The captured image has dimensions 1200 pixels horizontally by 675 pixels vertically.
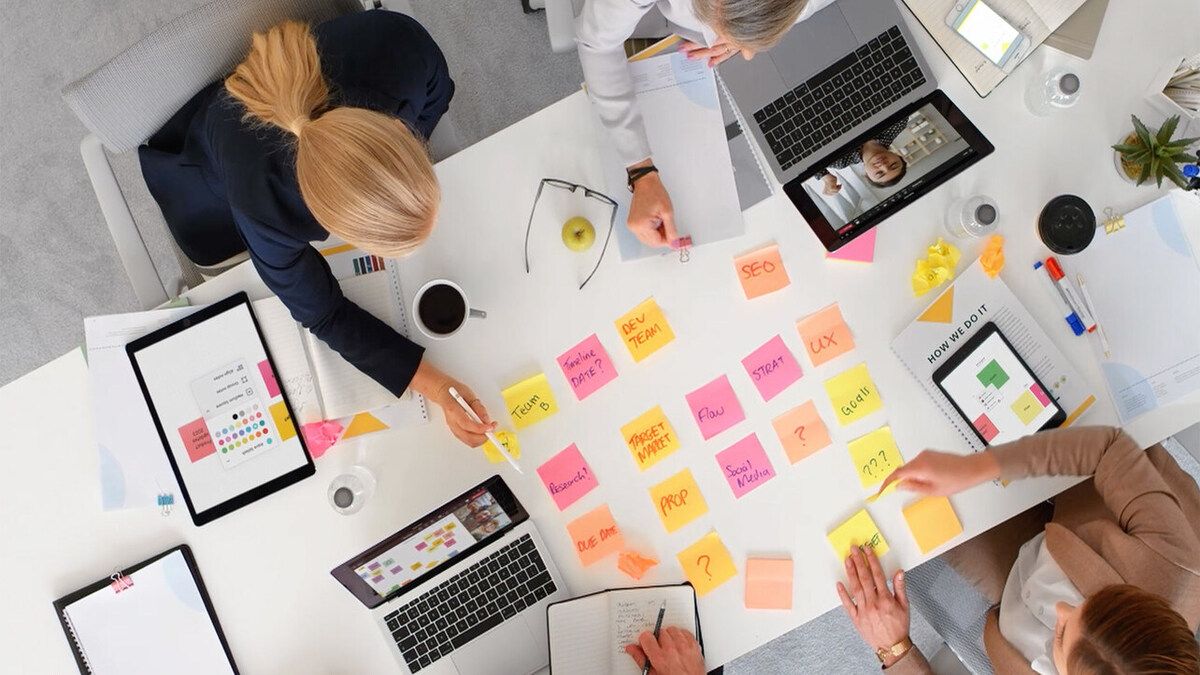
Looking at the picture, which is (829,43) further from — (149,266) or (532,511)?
(149,266)

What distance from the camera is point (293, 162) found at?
3.41 feet

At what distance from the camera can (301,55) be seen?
0.97 meters

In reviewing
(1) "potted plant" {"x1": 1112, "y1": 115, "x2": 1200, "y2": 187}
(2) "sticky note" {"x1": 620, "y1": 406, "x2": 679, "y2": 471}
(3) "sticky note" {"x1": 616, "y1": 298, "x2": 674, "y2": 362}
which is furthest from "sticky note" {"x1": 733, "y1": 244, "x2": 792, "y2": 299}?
(1) "potted plant" {"x1": 1112, "y1": 115, "x2": 1200, "y2": 187}

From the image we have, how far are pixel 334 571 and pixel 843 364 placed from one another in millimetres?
840

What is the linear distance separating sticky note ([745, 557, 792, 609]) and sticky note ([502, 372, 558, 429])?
398mm

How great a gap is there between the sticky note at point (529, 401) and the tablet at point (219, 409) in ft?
1.07

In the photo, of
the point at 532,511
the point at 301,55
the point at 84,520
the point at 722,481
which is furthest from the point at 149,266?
the point at 722,481

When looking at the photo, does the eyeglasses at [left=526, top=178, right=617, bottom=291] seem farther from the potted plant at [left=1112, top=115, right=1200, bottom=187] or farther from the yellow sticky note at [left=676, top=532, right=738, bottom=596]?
the potted plant at [left=1112, top=115, right=1200, bottom=187]

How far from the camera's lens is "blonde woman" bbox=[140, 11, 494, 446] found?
36.8 inches

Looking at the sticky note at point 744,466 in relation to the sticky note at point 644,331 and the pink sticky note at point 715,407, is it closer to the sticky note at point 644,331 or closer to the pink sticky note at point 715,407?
the pink sticky note at point 715,407

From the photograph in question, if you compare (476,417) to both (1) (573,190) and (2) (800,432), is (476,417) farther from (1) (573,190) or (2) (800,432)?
(2) (800,432)

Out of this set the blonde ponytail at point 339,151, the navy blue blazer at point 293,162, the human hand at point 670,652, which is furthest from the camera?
the human hand at point 670,652

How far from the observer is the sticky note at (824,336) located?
4.08ft


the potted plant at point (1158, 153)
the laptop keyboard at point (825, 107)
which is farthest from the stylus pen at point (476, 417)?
the potted plant at point (1158, 153)
